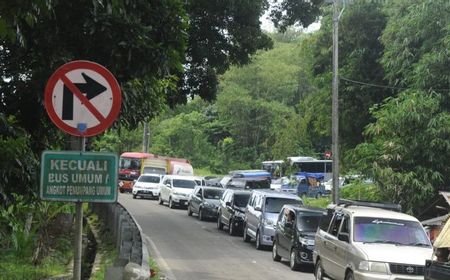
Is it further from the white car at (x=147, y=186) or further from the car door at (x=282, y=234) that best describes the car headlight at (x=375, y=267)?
the white car at (x=147, y=186)

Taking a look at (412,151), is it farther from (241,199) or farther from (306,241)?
(306,241)

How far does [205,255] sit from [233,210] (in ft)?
20.5

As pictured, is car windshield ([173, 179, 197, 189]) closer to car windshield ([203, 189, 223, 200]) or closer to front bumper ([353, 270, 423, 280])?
car windshield ([203, 189, 223, 200])

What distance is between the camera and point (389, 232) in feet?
38.2

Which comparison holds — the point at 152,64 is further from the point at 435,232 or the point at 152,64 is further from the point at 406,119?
the point at 406,119

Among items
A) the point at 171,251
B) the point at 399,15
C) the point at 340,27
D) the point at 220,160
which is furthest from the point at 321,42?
the point at 220,160

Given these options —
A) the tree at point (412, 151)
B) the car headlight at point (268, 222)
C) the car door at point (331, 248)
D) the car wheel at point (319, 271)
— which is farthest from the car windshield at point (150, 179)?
the car door at point (331, 248)

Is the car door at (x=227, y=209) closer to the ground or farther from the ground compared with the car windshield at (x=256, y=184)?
closer to the ground

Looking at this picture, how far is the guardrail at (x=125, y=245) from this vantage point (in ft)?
20.8

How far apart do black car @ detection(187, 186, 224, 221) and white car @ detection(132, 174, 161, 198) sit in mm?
11290

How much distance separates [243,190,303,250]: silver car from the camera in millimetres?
19359

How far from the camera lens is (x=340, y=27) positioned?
31031 mm

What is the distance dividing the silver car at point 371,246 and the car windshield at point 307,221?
3078mm

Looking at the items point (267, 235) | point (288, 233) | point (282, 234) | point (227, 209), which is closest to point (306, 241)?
point (288, 233)
